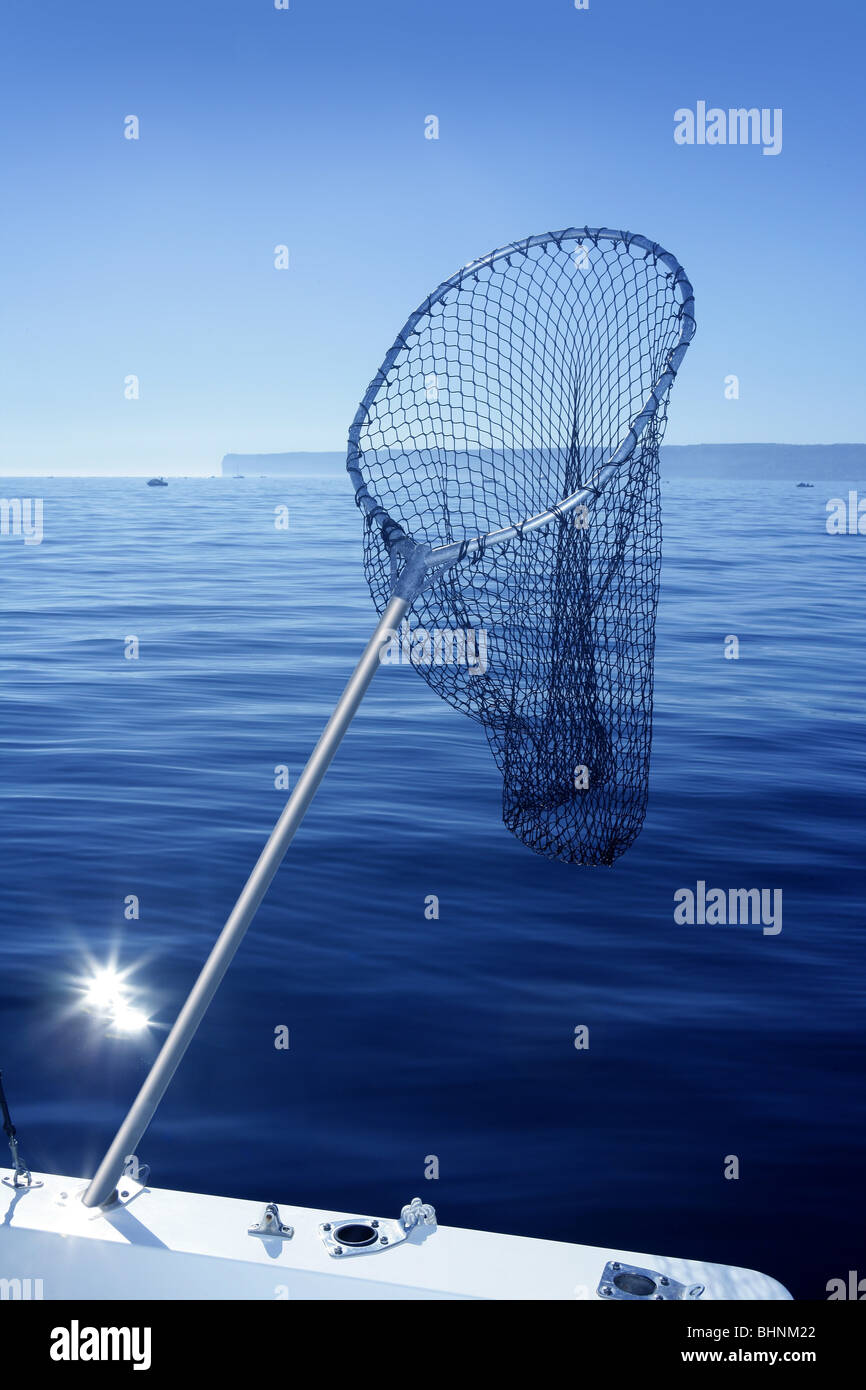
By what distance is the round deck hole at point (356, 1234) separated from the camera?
3156 millimetres

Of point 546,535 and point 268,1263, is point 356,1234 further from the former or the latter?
point 546,535

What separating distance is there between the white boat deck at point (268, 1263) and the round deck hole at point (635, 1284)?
7 cm

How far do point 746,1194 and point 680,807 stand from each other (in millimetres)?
5229

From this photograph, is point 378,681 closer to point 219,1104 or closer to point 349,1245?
point 219,1104

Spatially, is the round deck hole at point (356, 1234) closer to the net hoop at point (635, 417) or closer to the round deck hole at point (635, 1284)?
the round deck hole at point (635, 1284)

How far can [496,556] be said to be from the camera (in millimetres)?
4016

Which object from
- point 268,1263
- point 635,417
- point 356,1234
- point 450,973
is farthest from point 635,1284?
point 450,973

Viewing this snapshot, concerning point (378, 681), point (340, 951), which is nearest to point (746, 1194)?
point (340, 951)

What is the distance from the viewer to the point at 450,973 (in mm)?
6746

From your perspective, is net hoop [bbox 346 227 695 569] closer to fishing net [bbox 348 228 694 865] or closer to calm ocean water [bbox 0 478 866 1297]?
fishing net [bbox 348 228 694 865]

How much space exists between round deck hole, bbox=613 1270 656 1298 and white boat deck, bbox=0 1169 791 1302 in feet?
0.24

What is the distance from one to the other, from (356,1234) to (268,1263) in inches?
11.1

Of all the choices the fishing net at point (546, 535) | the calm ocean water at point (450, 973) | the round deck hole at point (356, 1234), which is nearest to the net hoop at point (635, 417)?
the fishing net at point (546, 535)

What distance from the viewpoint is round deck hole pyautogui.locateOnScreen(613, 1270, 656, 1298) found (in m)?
3.00
